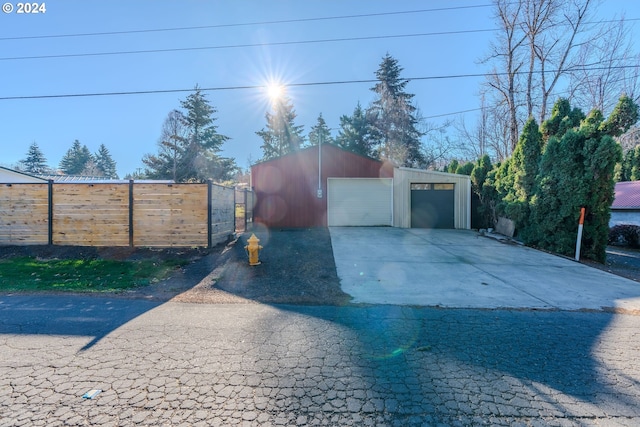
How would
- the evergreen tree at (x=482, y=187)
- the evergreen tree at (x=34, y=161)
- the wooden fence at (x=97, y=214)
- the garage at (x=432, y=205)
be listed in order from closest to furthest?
the wooden fence at (x=97, y=214) < the evergreen tree at (x=482, y=187) < the garage at (x=432, y=205) < the evergreen tree at (x=34, y=161)

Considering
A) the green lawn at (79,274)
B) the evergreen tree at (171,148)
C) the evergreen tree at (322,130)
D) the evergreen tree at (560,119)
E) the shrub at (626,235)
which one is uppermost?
the evergreen tree at (322,130)

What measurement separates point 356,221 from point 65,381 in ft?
39.7

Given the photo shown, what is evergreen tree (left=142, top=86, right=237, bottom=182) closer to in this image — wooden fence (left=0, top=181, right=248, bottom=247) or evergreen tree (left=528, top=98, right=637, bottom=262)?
wooden fence (left=0, top=181, right=248, bottom=247)

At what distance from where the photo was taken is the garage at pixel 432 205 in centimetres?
1373

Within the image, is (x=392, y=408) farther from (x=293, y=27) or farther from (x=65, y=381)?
(x=293, y=27)

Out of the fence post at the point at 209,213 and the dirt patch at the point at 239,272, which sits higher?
the fence post at the point at 209,213

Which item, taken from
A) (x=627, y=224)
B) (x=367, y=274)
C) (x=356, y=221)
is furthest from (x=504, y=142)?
(x=367, y=274)

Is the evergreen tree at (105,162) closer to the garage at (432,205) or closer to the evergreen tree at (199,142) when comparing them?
the evergreen tree at (199,142)

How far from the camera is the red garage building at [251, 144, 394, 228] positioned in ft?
44.5

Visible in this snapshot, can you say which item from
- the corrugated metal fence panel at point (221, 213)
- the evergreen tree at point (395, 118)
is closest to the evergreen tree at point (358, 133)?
the evergreen tree at point (395, 118)

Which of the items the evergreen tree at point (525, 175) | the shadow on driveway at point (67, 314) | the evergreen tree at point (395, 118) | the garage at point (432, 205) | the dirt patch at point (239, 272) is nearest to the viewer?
the shadow on driveway at point (67, 314)

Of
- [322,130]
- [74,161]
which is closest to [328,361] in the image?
[322,130]

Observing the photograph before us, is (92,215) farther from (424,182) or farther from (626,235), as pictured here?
(626,235)

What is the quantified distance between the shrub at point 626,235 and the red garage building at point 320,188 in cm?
947
